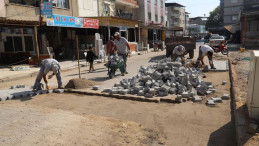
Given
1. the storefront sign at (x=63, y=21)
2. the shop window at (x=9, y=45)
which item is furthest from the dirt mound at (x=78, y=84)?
the shop window at (x=9, y=45)

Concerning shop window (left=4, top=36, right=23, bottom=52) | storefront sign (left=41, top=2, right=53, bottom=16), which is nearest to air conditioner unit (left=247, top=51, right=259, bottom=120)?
storefront sign (left=41, top=2, right=53, bottom=16)

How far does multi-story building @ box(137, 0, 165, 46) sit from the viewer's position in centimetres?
3509

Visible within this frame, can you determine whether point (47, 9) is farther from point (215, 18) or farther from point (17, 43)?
point (215, 18)

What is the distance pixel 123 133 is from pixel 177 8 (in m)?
68.4

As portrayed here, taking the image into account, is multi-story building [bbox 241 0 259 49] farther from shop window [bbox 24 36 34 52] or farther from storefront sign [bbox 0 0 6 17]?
storefront sign [bbox 0 0 6 17]

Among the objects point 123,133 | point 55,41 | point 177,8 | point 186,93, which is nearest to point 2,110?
point 123,133

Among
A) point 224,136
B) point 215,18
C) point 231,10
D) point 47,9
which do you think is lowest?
point 224,136

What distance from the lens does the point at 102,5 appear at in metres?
25.9

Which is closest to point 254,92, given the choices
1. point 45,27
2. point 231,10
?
point 45,27

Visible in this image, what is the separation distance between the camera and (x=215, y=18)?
74875 millimetres

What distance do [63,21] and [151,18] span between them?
28.3 metres

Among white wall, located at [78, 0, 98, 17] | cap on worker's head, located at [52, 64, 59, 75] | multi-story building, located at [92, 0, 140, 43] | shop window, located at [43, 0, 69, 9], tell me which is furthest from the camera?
white wall, located at [78, 0, 98, 17]

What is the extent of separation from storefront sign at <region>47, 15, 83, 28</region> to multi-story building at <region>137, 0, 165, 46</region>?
696 inches

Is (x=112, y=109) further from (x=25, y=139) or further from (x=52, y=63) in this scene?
(x=52, y=63)
